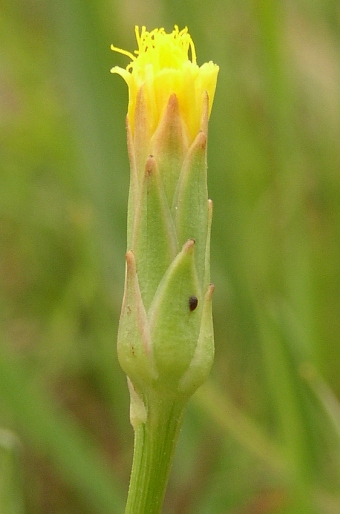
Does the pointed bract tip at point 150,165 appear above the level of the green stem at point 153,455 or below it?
above

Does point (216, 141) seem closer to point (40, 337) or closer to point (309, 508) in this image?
point (40, 337)

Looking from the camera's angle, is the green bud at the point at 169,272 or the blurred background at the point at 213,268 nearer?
the green bud at the point at 169,272

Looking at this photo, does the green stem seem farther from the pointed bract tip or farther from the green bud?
the pointed bract tip

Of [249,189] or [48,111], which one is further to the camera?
[48,111]

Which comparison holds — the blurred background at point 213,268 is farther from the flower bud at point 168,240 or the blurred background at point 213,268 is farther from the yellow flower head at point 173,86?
the yellow flower head at point 173,86

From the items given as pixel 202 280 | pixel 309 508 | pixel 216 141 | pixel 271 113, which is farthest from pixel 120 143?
pixel 202 280

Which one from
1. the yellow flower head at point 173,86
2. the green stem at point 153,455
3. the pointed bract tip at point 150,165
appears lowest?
the green stem at point 153,455

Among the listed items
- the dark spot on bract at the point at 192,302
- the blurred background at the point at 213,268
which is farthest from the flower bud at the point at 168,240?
the blurred background at the point at 213,268

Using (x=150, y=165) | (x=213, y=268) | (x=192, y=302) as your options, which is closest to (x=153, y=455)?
(x=192, y=302)

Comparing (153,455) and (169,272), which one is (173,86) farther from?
(153,455)
